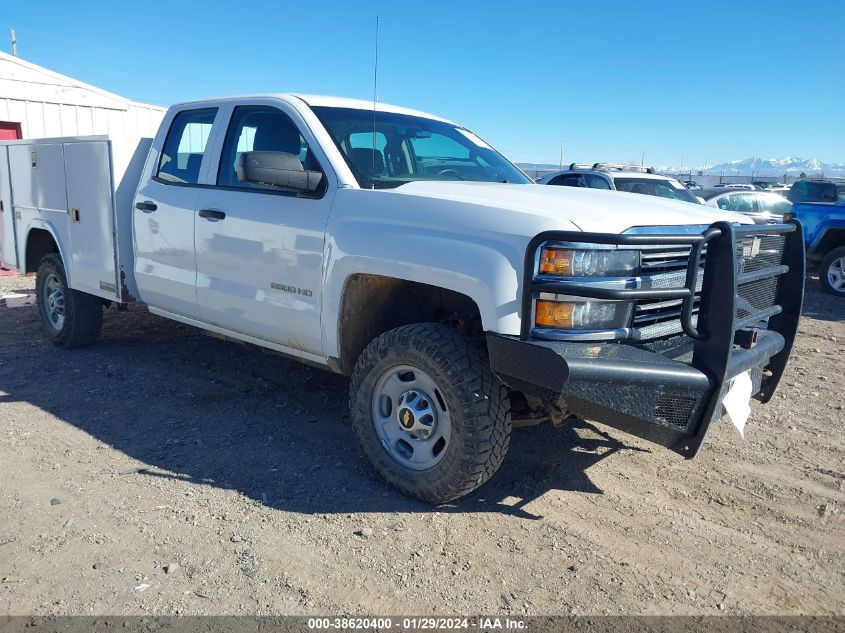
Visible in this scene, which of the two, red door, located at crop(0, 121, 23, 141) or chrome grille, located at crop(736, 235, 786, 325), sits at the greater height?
red door, located at crop(0, 121, 23, 141)

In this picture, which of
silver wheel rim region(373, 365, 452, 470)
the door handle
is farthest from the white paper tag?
the door handle

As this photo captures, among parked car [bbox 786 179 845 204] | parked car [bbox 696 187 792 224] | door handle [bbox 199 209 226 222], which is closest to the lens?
door handle [bbox 199 209 226 222]

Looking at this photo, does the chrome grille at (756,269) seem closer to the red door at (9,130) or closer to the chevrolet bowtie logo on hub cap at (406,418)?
the chevrolet bowtie logo on hub cap at (406,418)

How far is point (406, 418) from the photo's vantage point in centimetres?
361

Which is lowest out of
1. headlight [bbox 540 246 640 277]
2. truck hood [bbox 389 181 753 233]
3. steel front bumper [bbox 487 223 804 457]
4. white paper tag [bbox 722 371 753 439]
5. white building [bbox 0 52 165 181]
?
white paper tag [bbox 722 371 753 439]

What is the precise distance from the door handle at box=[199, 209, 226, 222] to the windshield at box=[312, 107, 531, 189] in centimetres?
87

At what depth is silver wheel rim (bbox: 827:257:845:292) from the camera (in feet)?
34.5

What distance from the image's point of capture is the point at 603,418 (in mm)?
3074

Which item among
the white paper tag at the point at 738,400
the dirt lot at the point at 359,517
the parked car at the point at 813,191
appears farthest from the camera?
the parked car at the point at 813,191

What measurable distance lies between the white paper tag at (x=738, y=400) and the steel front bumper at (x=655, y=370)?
0.19 feet

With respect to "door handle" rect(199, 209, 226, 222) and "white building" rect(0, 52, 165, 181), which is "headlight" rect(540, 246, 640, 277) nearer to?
"door handle" rect(199, 209, 226, 222)

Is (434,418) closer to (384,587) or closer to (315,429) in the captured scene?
(384,587)

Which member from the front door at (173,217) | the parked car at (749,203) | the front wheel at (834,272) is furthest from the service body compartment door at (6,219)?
the parked car at (749,203)

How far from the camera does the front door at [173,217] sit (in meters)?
4.73
